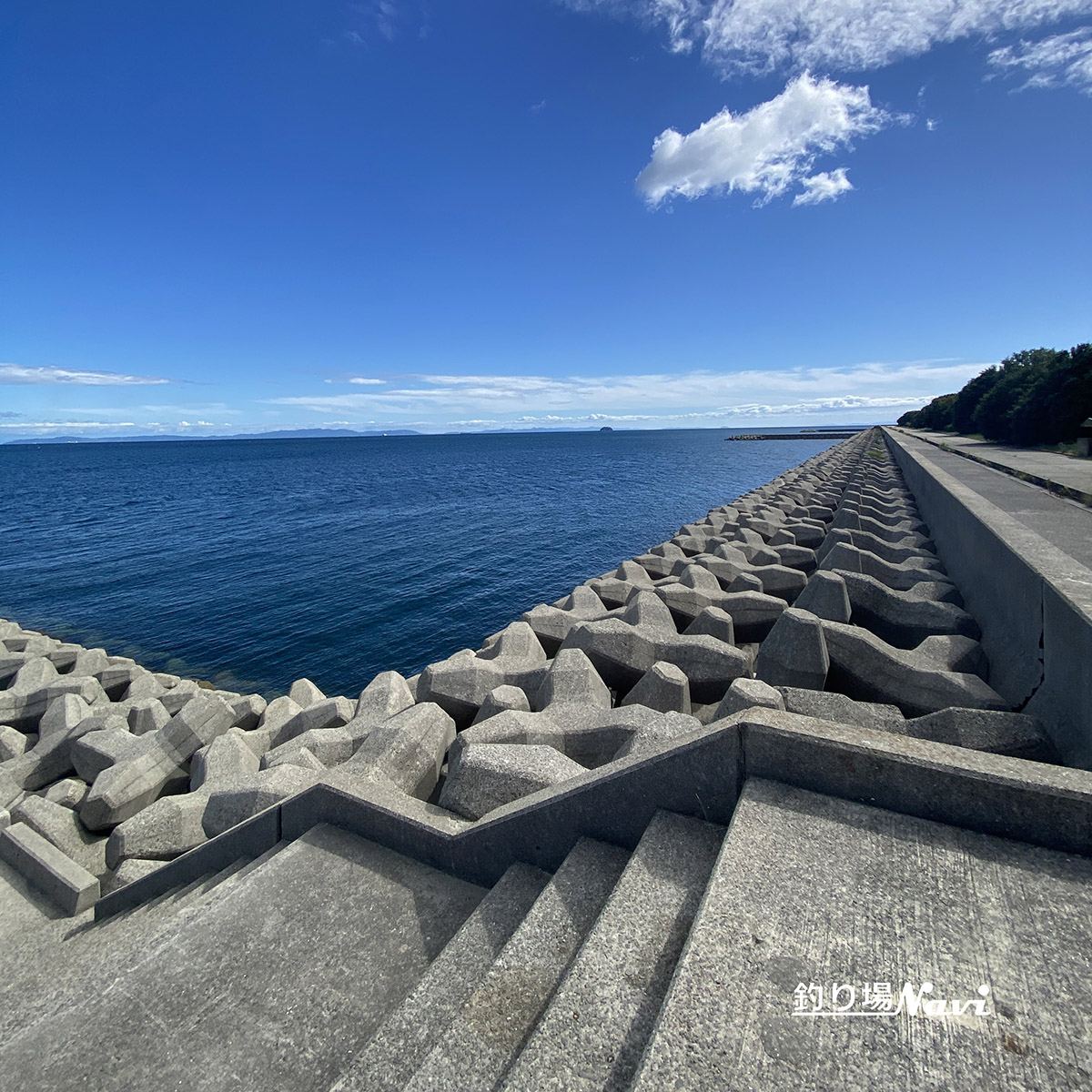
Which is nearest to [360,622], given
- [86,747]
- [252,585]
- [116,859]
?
[252,585]

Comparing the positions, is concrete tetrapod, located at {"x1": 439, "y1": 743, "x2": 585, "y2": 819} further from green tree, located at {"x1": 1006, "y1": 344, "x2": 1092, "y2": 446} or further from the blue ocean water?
green tree, located at {"x1": 1006, "y1": 344, "x2": 1092, "y2": 446}

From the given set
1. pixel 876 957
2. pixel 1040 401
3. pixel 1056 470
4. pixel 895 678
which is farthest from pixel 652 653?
pixel 1040 401

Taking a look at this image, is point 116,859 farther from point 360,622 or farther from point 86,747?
point 360,622

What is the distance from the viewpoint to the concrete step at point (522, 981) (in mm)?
1908

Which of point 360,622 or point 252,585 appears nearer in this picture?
point 360,622

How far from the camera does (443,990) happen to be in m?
2.30

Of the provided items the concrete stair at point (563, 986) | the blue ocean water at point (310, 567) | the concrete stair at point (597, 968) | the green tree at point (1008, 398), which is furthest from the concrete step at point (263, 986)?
the green tree at point (1008, 398)

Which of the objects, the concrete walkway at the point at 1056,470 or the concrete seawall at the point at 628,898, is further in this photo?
the concrete walkway at the point at 1056,470

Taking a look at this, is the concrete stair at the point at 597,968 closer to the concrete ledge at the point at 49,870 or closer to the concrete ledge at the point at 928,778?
the concrete ledge at the point at 928,778

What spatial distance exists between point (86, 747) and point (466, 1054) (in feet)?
23.0

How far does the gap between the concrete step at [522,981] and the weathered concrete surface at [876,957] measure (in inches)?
23.8

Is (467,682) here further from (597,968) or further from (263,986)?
(597,968)

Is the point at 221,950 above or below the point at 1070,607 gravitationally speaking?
below

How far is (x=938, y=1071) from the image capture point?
1553 millimetres
